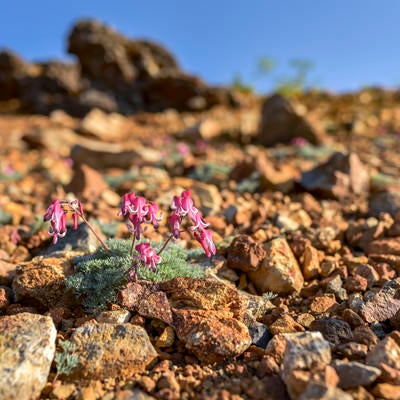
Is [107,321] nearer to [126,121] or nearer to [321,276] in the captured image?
[321,276]

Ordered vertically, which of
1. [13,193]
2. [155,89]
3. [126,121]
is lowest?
[13,193]

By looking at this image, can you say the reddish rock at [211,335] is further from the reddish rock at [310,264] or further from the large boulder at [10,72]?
the large boulder at [10,72]

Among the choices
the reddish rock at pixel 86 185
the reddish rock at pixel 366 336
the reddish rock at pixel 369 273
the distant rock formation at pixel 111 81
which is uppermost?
the distant rock formation at pixel 111 81

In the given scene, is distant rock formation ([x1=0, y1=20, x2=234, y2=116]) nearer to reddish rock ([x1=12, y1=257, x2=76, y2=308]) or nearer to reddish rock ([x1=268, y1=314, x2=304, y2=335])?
reddish rock ([x1=12, y1=257, x2=76, y2=308])

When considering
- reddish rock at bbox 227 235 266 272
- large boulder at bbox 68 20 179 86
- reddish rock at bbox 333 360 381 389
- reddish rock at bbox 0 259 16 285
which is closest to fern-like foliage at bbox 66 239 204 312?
reddish rock at bbox 227 235 266 272

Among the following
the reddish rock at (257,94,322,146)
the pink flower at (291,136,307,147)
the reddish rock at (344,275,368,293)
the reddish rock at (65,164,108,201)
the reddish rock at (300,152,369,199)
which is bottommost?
the reddish rock at (344,275,368,293)

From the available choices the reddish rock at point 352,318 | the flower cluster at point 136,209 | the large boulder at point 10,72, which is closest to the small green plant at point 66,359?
the flower cluster at point 136,209

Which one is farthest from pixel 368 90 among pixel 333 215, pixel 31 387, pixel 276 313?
pixel 31 387
